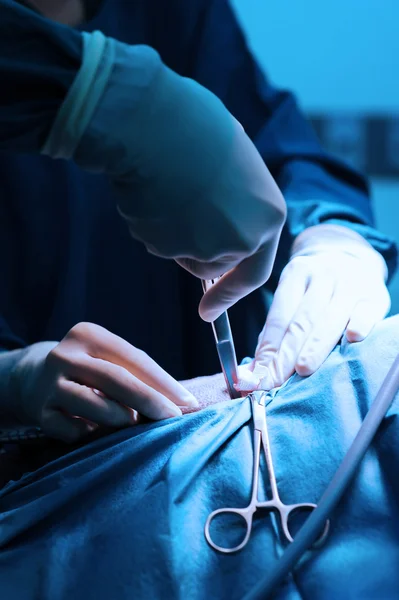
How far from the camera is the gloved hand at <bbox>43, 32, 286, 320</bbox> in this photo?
0.93m

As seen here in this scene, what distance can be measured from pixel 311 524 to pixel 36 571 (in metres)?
0.42

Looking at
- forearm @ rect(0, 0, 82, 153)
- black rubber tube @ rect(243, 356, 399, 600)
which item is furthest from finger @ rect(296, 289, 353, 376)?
forearm @ rect(0, 0, 82, 153)

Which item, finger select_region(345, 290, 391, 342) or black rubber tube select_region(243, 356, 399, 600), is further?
finger select_region(345, 290, 391, 342)

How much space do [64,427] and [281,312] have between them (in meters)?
0.53

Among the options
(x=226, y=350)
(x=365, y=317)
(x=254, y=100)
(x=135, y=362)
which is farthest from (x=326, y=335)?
(x=254, y=100)

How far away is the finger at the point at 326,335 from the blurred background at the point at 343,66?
155 cm

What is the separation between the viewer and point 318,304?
1.42 metres

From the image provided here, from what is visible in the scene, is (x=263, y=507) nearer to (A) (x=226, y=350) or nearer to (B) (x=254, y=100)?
(A) (x=226, y=350)

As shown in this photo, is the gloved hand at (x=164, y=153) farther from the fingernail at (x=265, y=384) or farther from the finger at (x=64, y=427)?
the finger at (x=64, y=427)

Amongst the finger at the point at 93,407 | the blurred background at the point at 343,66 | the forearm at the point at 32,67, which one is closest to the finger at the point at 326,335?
the finger at the point at 93,407

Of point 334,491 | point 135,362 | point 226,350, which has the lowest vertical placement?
point 135,362

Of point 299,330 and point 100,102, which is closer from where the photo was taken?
point 100,102

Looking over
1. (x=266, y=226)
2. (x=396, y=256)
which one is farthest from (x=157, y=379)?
(x=396, y=256)

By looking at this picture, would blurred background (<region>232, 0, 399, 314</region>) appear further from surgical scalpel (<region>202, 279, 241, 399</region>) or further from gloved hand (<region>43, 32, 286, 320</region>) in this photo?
gloved hand (<region>43, 32, 286, 320</region>)
